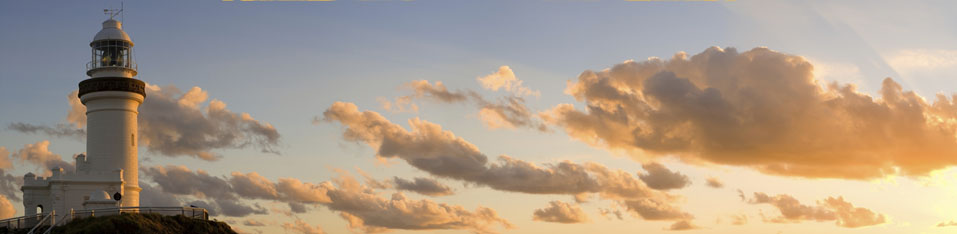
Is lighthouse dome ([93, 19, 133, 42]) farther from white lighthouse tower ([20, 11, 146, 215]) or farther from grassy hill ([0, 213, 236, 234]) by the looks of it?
grassy hill ([0, 213, 236, 234])

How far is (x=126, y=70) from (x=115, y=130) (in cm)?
545

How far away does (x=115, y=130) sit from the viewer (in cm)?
9156

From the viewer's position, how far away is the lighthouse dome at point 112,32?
94.8 metres

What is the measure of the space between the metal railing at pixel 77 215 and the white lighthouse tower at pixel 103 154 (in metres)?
2.80

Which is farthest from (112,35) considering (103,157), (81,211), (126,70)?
(81,211)

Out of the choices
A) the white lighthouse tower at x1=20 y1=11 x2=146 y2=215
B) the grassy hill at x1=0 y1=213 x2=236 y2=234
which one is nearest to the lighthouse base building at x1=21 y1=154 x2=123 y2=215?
the white lighthouse tower at x1=20 y1=11 x2=146 y2=215

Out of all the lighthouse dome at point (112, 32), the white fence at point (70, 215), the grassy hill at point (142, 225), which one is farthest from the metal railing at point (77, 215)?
the lighthouse dome at point (112, 32)

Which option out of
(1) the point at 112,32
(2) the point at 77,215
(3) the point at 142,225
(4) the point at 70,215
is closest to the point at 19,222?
(4) the point at 70,215

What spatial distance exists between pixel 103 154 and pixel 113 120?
2.94 m

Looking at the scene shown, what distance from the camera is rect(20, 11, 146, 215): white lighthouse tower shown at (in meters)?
89.9

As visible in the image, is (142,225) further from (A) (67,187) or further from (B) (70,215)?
(A) (67,187)

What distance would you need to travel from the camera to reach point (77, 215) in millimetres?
83312

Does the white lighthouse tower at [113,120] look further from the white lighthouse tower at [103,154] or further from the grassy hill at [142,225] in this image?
the grassy hill at [142,225]

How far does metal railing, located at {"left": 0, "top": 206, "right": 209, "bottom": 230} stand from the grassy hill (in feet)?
2.81
